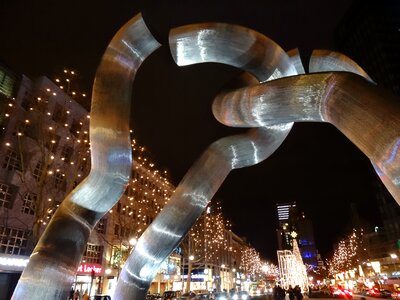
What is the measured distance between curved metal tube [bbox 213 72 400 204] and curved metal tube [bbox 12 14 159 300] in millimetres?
2024

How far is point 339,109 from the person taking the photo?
3.94 metres

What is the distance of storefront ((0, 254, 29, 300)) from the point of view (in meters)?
23.9

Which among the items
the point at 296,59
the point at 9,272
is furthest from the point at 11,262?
the point at 296,59

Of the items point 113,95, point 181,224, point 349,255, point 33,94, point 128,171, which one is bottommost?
point 181,224

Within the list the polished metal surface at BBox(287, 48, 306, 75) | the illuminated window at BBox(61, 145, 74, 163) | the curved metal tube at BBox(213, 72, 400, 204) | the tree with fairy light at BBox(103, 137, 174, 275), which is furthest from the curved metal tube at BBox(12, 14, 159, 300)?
the illuminated window at BBox(61, 145, 74, 163)

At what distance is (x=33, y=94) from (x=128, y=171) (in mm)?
27660

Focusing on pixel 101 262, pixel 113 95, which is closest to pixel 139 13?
pixel 113 95

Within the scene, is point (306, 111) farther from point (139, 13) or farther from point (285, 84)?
point (139, 13)

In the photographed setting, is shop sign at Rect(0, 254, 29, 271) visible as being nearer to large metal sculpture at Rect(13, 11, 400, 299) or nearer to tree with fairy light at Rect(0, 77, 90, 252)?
tree with fairy light at Rect(0, 77, 90, 252)

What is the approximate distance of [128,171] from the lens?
21.3ft

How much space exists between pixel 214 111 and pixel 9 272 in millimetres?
25975

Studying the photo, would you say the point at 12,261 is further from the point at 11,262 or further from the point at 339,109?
the point at 339,109

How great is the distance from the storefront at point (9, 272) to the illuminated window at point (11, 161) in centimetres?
717

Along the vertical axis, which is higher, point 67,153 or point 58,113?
point 58,113
